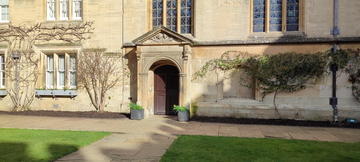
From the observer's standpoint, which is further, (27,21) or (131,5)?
(27,21)

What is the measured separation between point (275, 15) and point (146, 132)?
6964 mm

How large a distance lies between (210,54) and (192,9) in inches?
83.5

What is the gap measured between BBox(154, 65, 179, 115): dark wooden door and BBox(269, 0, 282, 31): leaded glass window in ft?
14.4

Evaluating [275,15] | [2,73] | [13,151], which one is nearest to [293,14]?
[275,15]

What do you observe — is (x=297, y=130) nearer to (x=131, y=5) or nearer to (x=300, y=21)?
(x=300, y=21)

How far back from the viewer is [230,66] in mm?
9969

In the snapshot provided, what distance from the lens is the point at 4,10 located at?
12.2 meters

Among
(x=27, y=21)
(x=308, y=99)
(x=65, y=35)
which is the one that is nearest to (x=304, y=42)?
(x=308, y=99)

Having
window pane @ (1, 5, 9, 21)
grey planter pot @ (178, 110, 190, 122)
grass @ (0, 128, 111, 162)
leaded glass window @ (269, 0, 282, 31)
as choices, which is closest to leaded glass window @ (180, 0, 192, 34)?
leaded glass window @ (269, 0, 282, 31)

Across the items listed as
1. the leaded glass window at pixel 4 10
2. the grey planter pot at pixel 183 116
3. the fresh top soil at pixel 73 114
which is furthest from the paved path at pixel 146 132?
the leaded glass window at pixel 4 10

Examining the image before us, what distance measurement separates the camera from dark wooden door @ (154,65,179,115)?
→ 35.4ft

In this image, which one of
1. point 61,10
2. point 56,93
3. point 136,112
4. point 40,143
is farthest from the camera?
point 61,10

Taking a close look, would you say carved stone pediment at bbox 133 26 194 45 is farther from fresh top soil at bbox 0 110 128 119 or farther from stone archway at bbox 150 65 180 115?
fresh top soil at bbox 0 110 128 119

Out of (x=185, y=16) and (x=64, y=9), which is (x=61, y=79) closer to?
(x=64, y=9)
